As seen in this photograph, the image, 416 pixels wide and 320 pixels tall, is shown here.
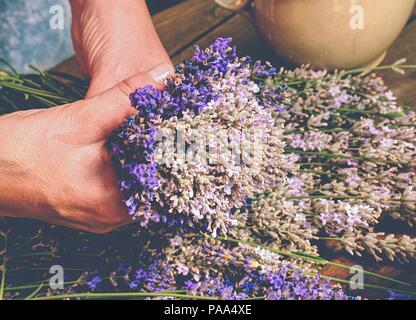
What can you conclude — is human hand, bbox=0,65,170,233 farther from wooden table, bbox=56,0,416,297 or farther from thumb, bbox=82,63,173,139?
wooden table, bbox=56,0,416,297

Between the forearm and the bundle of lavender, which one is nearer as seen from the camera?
the bundle of lavender

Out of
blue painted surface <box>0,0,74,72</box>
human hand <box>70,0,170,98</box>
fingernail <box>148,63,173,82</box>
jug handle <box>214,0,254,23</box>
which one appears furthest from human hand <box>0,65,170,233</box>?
blue painted surface <box>0,0,74,72</box>

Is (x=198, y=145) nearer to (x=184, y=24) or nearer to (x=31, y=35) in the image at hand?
(x=184, y=24)

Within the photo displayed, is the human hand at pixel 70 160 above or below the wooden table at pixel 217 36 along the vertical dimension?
below

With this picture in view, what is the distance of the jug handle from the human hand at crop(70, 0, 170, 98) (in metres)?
0.15

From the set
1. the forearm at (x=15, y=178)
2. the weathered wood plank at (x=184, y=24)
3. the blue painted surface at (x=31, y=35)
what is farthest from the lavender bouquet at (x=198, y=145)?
the blue painted surface at (x=31, y=35)

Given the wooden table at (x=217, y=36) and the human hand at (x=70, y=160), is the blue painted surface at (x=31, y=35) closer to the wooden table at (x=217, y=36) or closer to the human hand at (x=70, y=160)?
the wooden table at (x=217, y=36)

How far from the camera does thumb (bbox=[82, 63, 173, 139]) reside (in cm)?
64

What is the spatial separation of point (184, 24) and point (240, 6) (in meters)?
0.25

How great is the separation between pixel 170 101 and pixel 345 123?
403 mm

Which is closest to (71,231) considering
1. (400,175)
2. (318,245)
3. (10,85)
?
(10,85)

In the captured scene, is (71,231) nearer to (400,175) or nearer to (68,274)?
(68,274)

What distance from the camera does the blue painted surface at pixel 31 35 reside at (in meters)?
1.27

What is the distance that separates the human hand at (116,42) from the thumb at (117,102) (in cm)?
13
